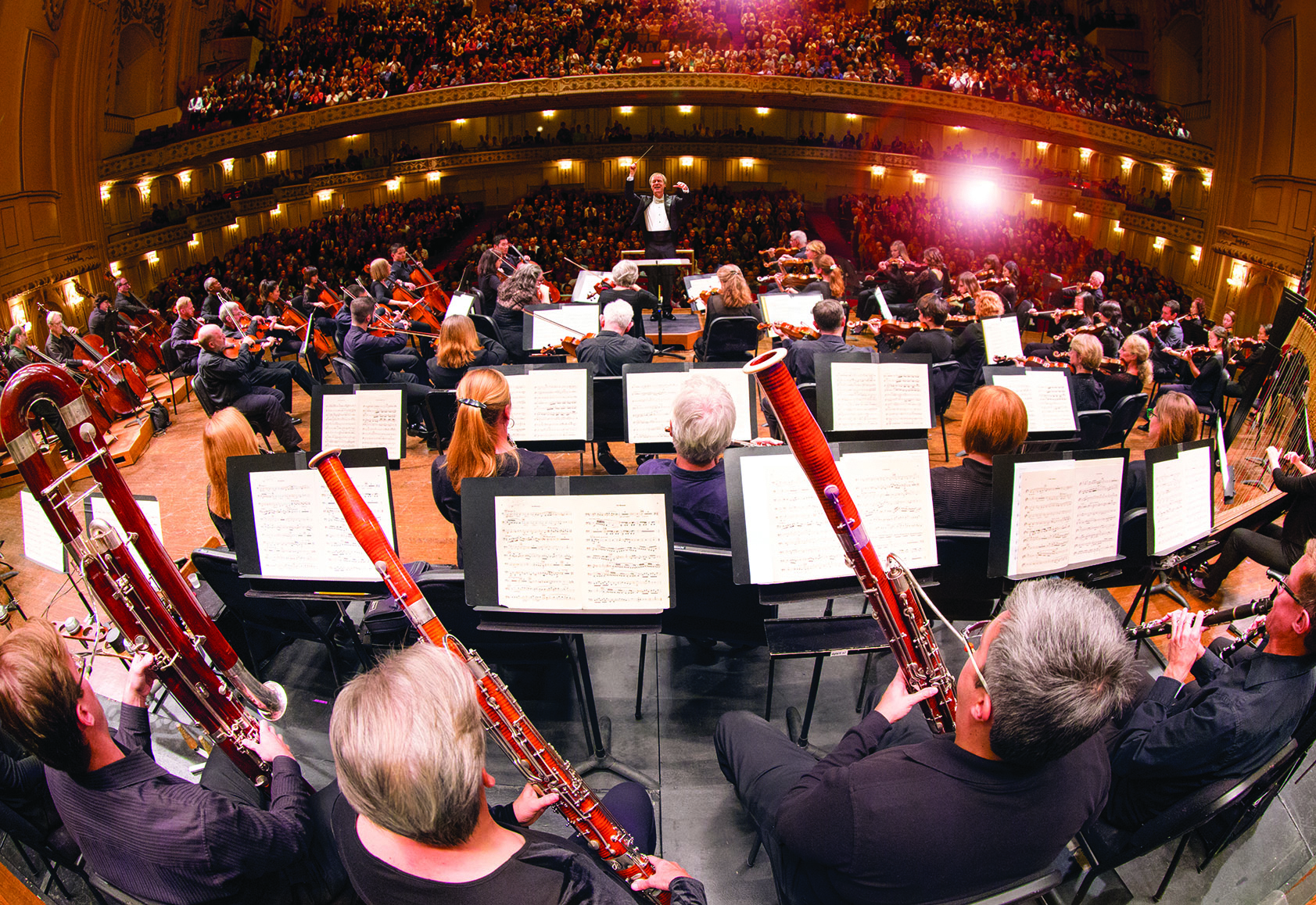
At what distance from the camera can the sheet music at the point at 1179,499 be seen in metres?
3.04

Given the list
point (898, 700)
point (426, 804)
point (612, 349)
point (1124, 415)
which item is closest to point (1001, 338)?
point (1124, 415)

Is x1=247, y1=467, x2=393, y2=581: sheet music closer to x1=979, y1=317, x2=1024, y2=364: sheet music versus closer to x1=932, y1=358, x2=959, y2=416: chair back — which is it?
x1=932, y1=358, x2=959, y2=416: chair back

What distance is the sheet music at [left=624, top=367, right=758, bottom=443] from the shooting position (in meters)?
4.44

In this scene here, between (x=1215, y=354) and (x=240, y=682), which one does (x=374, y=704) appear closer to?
(x=240, y=682)

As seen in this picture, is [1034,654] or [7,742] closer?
[1034,654]

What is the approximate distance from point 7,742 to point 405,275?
9.21 meters

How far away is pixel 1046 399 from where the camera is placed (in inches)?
182

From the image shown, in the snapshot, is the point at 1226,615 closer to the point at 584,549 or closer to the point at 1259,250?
the point at 584,549

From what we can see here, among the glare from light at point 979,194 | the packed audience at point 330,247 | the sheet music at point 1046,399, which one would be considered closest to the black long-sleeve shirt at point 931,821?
the sheet music at point 1046,399

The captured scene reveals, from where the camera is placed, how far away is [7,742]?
2.35m

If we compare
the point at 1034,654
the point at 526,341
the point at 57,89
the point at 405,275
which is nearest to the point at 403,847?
the point at 1034,654

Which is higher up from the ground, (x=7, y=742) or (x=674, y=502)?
(x=674, y=502)

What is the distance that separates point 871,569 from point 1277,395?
769 centimetres

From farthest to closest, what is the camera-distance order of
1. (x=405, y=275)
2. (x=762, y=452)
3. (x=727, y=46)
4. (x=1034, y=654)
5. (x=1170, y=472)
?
(x=727, y=46)
(x=405, y=275)
(x=1170, y=472)
(x=762, y=452)
(x=1034, y=654)
